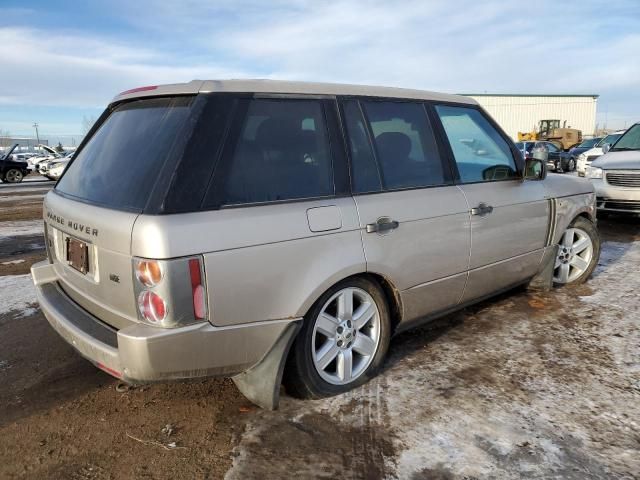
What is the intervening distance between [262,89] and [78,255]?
1341 mm

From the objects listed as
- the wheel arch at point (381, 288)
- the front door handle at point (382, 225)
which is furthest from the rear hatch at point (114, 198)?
the front door handle at point (382, 225)

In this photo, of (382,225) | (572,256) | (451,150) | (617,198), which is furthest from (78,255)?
(617,198)

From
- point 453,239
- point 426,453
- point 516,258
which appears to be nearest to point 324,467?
point 426,453

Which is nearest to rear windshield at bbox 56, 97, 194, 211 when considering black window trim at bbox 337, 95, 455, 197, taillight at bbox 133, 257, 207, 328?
taillight at bbox 133, 257, 207, 328

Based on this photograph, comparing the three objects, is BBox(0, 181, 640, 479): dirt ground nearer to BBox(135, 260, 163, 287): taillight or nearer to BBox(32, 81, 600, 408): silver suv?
BBox(32, 81, 600, 408): silver suv

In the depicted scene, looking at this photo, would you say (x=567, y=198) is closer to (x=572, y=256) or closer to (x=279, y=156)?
(x=572, y=256)

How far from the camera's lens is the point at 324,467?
2.39m

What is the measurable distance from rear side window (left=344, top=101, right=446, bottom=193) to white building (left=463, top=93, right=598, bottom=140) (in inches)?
2219

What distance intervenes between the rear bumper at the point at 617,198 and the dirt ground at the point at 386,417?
4.54 m

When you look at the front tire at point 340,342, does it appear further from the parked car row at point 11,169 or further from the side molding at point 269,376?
the parked car row at point 11,169

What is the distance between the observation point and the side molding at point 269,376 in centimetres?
259

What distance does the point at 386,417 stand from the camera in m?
2.79

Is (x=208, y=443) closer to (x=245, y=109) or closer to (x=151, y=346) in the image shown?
(x=151, y=346)

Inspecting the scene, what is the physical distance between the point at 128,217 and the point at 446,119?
2392 millimetres
